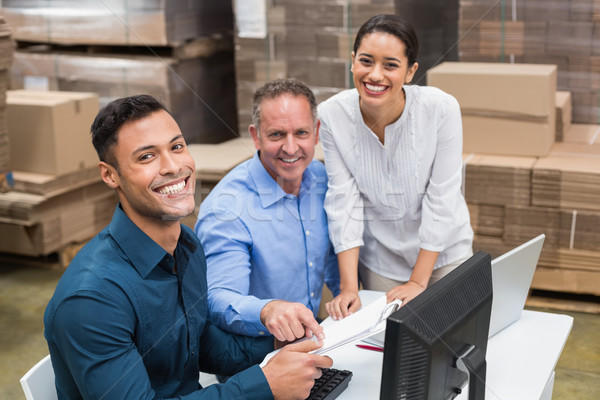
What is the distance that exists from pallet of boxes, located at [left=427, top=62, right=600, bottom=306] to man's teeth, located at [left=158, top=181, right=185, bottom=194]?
91.7 inches

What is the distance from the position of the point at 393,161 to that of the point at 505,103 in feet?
4.99

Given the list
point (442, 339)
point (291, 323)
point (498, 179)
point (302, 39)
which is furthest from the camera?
point (302, 39)

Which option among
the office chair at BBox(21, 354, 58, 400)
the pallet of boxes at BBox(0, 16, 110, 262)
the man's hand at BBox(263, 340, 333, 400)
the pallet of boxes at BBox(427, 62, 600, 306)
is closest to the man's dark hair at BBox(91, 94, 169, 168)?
the office chair at BBox(21, 354, 58, 400)

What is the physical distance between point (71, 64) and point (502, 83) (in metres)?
2.94

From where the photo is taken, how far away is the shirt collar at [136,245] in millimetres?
1686

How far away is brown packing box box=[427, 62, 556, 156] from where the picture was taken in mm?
3701

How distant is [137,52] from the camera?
16.3ft

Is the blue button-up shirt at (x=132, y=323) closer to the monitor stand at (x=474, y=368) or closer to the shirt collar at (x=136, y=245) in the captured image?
the shirt collar at (x=136, y=245)

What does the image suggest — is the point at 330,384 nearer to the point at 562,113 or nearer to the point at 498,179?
the point at 498,179

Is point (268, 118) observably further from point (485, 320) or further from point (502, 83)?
point (502, 83)

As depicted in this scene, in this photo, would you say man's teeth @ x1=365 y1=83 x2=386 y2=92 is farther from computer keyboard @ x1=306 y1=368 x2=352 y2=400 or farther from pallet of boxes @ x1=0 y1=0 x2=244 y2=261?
pallet of boxes @ x1=0 y1=0 x2=244 y2=261

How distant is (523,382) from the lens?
1836 millimetres

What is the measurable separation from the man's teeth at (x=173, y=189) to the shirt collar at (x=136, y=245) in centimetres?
11

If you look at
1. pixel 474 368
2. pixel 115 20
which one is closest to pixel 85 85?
pixel 115 20
